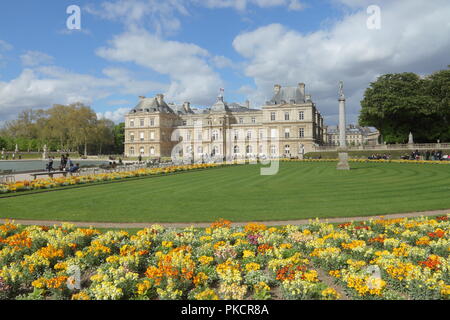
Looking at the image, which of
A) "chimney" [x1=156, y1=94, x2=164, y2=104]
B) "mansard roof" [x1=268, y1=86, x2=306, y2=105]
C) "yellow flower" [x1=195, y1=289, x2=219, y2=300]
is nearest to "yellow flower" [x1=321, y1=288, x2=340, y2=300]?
"yellow flower" [x1=195, y1=289, x2=219, y2=300]

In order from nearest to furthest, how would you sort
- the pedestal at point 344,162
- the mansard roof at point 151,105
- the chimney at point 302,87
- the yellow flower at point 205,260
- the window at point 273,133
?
1. the yellow flower at point 205,260
2. the pedestal at point 344,162
3. the chimney at point 302,87
4. the window at point 273,133
5. the mansard roof at point 151,105

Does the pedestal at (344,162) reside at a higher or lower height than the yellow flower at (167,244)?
higher

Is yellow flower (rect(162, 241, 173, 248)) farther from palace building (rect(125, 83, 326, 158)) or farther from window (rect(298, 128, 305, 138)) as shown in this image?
window (rect(298, 128, 305, 138))

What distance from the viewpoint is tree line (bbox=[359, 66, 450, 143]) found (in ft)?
153

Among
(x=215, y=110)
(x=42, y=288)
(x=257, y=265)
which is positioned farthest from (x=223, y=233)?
(x=215, y=110)

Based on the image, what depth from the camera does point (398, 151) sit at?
4469 cm

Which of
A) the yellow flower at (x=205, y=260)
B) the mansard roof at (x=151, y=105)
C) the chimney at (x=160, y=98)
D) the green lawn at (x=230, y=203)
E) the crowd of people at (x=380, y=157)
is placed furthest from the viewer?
the chimney at (x=160, y=98)

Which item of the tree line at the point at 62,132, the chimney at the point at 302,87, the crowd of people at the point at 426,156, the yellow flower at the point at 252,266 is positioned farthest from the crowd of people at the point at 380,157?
the tree line at the point at 62,132

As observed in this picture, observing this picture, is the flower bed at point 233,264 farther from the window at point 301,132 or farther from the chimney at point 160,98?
the chimney at point 160,98

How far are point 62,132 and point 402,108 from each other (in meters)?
71.1

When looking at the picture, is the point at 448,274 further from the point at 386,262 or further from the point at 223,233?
the point at 223,233

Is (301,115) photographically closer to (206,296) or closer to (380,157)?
(380,157)

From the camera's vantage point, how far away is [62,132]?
74.1 metres

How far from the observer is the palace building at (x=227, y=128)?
223ft
